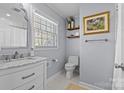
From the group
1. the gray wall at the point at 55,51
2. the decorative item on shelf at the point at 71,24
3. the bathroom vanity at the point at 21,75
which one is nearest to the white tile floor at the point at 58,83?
the gray wall at the point at 55,51

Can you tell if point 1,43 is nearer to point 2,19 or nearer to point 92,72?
point 2,19

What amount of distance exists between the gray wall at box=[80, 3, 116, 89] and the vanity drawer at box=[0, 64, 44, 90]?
4.83 ft

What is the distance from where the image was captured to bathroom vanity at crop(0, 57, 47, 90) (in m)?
1.00

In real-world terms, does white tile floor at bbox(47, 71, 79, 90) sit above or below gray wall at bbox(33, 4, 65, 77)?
below

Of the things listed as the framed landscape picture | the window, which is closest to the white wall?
the window

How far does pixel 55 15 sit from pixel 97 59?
2.06 metres

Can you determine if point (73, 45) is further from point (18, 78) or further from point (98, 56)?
point (18, 78)

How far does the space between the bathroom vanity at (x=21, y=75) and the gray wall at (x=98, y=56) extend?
133cm

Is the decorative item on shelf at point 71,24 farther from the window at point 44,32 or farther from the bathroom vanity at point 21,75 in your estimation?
the bathroom vanity at point 21,75

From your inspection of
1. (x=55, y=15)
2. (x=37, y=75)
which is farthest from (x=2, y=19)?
(x=55, y=15)

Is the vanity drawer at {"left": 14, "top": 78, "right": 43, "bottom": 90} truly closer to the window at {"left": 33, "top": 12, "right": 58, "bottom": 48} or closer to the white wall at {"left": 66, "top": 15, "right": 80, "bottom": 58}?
the window at {"left": 33, "top": 12, "right": 58, "bottom": 48}

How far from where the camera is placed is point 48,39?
3236mm

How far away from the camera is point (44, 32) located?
10.0 feet

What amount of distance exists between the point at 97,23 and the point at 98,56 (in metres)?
0.79
